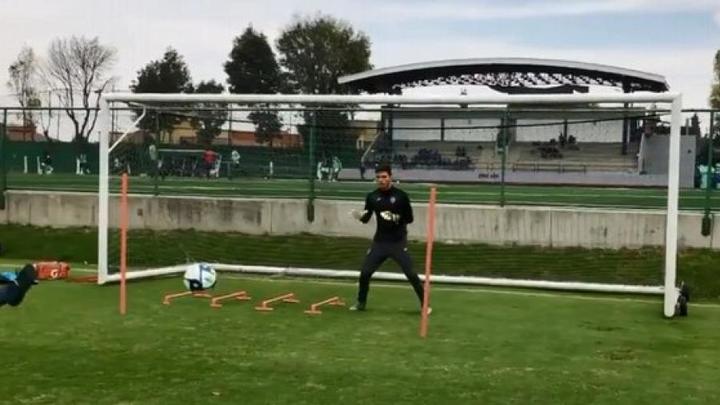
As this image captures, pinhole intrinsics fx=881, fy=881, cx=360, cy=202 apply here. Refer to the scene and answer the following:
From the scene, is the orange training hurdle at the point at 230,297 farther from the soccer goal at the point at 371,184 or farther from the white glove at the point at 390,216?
the white glove at the point at 390,216

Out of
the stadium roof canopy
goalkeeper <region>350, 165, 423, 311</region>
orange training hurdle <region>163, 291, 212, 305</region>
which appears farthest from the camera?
the stadium roof canopy

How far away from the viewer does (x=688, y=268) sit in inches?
575

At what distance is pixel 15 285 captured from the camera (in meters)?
7.02

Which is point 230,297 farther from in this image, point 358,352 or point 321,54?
point 321,54

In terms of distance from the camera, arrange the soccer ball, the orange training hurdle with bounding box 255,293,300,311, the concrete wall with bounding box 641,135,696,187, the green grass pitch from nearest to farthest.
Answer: the green grass pitch < the orange training hurdle with bounding box 255,293,300,311 < the soccer ball < the concrete wall with bounding box 641,135,696,187

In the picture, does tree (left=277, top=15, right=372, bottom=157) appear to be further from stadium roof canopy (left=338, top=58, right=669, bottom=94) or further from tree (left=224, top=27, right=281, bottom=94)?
stadium roof canopy (left=338, top=58, right=669, bottom=94)

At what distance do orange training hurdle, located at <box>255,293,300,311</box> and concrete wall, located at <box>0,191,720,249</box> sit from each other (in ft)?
13.0

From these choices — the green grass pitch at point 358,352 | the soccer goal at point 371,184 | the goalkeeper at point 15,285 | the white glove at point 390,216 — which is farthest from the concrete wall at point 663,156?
the goalkeeper at point 15,285

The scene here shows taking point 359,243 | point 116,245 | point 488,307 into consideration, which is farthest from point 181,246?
point 488,307

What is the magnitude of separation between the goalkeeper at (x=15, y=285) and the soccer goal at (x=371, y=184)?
21.8 ft

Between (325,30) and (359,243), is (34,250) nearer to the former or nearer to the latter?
(359,243)

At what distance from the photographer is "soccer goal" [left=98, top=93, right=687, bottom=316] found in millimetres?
14789

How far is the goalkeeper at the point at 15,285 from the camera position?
6.95 m

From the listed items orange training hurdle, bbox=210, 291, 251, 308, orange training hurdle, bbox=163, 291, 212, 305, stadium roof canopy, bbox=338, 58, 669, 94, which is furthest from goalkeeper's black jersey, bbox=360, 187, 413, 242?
stadium roof canopy, bbox=338, 58, 669, 94
